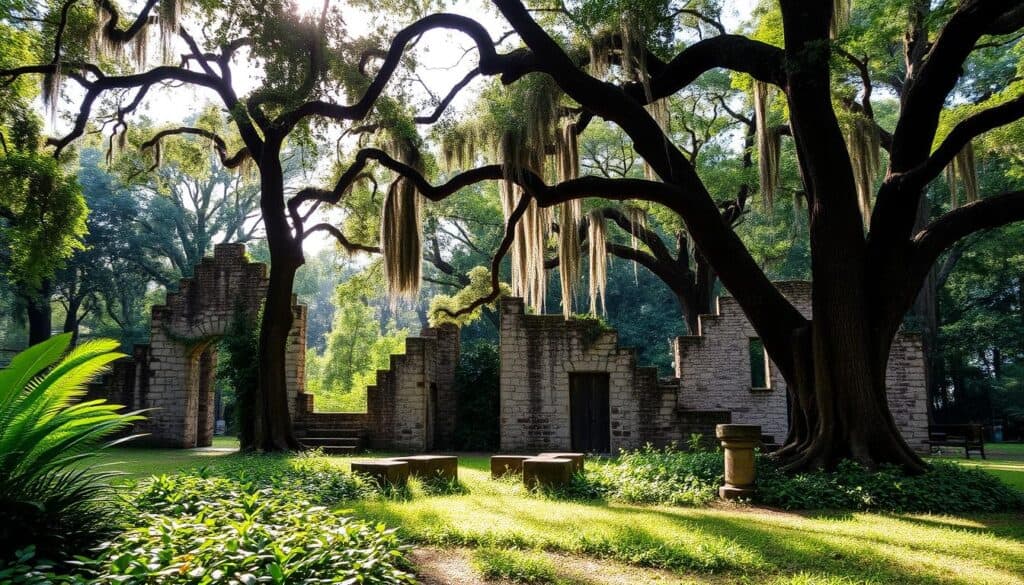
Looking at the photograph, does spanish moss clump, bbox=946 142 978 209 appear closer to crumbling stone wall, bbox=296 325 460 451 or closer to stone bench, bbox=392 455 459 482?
stone bench, bbox=392 455 459 482

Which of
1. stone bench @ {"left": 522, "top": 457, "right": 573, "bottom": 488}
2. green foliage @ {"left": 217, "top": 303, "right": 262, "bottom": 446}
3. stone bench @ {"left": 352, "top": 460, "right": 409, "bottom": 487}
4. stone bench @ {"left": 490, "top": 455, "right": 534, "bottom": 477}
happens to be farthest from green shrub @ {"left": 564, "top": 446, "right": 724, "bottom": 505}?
green foliage @ {"left": 217, "top": 303, "right": 262, "bottom": 446}

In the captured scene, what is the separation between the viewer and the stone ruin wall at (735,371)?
15.7 meters

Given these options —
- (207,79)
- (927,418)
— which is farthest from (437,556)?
→ (927,418)

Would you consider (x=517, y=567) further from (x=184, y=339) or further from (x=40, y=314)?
(x=40, y=314)

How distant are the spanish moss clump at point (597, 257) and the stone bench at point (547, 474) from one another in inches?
181

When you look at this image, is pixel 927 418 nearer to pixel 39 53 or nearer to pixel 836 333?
pixel 836 333

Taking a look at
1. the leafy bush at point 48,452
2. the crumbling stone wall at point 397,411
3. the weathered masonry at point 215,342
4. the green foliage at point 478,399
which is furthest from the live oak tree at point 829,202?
the green foliage at point 478,399

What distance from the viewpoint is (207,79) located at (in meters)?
12.9

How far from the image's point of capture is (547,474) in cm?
779

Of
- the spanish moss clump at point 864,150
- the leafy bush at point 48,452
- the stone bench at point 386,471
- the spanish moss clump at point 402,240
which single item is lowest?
the stone bench at point 386,471

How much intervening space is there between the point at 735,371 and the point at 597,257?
5696mm

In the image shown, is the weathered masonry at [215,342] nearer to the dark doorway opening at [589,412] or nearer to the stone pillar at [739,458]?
the dark doorway opening at [589,412]

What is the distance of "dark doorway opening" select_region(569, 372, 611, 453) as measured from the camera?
16.0 meters

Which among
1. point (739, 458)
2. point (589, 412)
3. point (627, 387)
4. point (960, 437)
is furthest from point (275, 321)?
point (960, 437)
